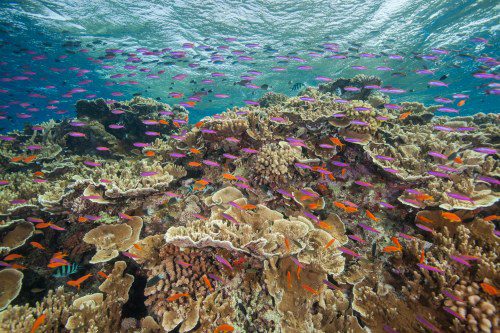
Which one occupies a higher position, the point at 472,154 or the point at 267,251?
the point at 472,154

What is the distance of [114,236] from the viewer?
471cm

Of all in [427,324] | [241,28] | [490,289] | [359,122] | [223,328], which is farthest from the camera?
[241,28]

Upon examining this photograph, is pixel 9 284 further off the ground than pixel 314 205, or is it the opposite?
pixel 314 205

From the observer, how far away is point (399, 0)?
16891 mm

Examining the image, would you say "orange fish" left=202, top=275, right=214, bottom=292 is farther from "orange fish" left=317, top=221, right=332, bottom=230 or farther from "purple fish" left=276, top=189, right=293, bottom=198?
"orange fish" left=317, top=221, right=332, bottom=230

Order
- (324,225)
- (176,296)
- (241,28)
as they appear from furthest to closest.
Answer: (241,28) < (324,225) < (176,296)

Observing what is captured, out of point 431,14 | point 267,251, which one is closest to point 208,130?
point 267,251

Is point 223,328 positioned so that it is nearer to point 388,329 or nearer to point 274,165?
point 388,329

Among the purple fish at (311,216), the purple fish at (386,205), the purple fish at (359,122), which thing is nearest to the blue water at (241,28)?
the purple fish at (359,122)

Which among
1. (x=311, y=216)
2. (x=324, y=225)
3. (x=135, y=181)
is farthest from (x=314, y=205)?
(x=135, y=181)

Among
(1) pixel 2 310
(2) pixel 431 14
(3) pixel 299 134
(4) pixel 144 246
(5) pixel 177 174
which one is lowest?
(1) pixel 2 310

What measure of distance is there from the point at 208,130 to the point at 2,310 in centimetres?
505

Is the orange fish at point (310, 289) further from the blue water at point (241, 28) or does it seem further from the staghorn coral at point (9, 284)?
the blue water at point (241, 28)

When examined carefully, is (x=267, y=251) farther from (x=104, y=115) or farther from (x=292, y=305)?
(x=104, y=115)
